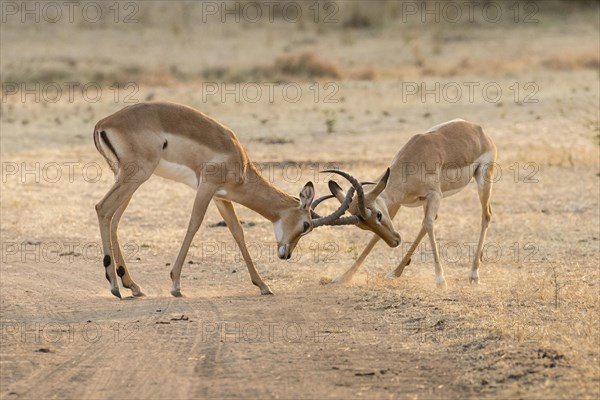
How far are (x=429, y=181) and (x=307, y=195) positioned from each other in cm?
150

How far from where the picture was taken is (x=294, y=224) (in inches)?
438

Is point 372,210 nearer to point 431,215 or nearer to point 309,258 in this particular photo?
point 431,215

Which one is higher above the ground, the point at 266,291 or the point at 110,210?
the point at 110,210

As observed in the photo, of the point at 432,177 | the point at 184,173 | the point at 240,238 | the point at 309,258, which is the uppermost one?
the point at 184,173

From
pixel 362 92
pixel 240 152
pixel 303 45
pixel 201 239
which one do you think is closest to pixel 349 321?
pixel 240 152

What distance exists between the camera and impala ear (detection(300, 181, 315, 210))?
36.0ft

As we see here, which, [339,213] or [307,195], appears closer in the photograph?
[339,213]

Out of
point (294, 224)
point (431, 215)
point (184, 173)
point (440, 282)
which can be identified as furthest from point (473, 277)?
point (184, 173)

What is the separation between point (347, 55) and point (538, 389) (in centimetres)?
2917

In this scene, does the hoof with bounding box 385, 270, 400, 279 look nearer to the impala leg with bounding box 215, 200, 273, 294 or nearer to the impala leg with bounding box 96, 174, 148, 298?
the impala leg with bounding box 215, 200, 273, 294

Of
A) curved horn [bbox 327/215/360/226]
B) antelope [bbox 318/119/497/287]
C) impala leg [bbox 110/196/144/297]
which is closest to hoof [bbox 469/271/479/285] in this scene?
antelope [bbox 318/119/497/287]

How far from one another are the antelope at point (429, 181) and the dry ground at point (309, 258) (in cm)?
44

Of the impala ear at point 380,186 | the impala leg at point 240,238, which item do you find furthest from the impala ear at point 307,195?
the impala leg at point 240,238

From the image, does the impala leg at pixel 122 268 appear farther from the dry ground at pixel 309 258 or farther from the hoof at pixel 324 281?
the hoof at pixel 324 281
